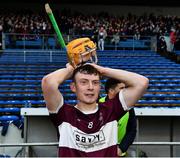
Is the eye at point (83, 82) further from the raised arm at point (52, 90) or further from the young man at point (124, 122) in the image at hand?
the young man at point (124, 122)

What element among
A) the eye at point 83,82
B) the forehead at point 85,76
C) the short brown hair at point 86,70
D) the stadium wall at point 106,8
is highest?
the stadium wall at point 106,8

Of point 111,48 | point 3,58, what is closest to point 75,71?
point 3,58

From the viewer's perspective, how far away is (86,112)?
2.22 metres

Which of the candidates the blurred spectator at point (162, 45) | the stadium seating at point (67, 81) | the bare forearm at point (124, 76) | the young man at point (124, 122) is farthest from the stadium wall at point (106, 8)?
the bare forearm at point (124, 76)

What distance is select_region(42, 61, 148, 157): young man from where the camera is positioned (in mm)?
2162

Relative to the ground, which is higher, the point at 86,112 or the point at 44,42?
the point at 86,112

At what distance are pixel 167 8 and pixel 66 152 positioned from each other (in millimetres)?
22439

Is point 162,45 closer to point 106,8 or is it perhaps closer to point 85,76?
point 106,8

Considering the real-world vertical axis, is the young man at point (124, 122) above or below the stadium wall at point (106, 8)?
below

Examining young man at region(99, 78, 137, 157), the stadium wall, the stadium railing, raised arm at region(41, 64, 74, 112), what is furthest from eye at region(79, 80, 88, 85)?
the stadium wall

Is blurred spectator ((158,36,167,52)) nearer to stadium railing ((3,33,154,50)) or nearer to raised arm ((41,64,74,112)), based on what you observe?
stadium railing ((3,33,154,50))

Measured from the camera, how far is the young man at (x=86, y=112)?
2.16m

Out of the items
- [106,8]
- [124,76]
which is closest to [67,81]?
[124,76]

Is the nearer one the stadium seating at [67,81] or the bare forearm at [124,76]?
the bare forearm at [124,76]
